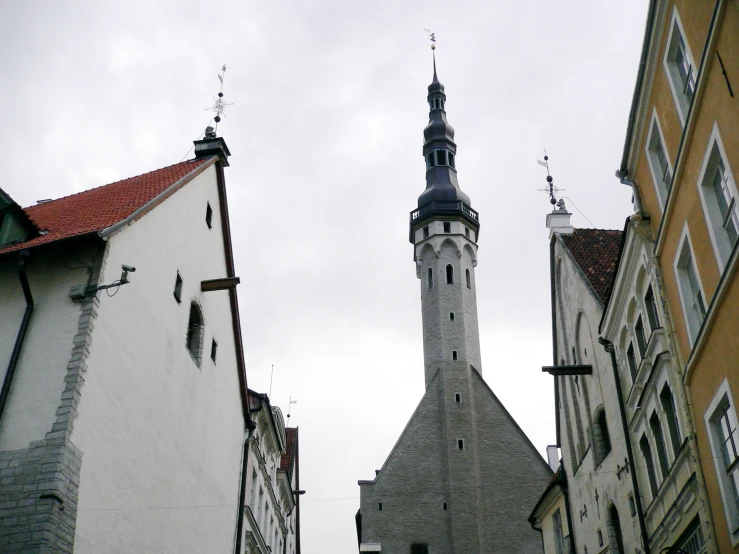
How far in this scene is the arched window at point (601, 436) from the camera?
2059cm

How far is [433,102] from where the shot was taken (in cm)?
5969

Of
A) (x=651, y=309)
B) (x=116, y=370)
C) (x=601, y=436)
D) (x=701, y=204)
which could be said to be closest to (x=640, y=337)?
(x=651, y=309)

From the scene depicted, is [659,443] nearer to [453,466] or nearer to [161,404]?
[161,404]

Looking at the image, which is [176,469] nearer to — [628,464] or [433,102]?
[628,464]

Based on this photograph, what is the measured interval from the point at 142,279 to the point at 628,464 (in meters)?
11.1

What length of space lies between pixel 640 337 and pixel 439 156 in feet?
133

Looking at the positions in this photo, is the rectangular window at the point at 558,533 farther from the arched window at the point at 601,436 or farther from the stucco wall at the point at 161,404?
the stucco wall at the point at 161,404

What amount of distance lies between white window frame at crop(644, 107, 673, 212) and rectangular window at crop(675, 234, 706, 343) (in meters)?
1.06

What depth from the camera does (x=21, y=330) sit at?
42.0ft

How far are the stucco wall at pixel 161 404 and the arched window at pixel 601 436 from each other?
31.4 feet

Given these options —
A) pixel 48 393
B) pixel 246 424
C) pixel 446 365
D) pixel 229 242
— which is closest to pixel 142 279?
pixel 48 393

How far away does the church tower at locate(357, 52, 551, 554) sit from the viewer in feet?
125

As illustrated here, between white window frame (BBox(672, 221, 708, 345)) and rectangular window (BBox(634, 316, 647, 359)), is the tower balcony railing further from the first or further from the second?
white window frame (BBox(672, 221, 708, 345))

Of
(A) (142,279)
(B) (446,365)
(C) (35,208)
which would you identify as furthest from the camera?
(B) (446,365)
